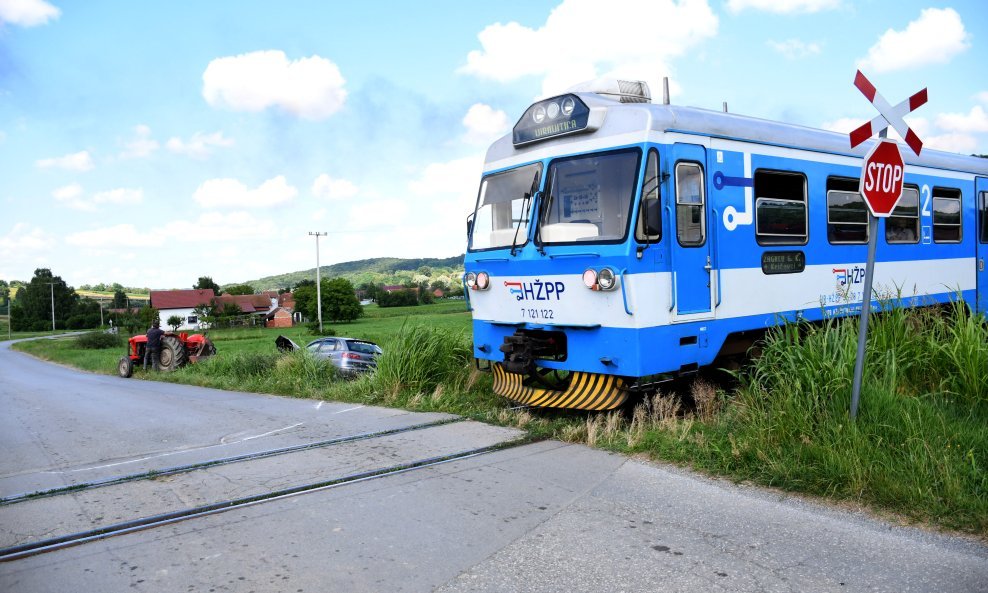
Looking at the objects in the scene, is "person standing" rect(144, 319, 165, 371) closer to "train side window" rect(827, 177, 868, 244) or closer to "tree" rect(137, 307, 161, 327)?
"train side window" rect(827, 177, 868, 244)

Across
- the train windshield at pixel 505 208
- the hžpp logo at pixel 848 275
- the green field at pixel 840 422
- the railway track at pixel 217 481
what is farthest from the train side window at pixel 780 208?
the railway track at pixel 217 481

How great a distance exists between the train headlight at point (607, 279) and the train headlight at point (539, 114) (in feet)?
7.30

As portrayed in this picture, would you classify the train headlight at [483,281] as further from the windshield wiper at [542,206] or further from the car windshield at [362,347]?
the car windshield at [362,347]

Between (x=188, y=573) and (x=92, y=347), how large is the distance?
7359 cm

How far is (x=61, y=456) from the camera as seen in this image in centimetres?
833

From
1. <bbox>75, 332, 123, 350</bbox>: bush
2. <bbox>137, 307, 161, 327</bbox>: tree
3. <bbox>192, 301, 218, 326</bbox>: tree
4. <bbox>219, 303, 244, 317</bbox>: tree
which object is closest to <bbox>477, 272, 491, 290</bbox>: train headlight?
<bbox>75, 332, 123, 350</bbox>: bush

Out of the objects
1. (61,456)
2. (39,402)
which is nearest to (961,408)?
(61,456)

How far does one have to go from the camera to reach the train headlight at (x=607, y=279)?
7438mm

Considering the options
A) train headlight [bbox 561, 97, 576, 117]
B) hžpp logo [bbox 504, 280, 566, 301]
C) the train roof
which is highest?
train headlight [bbox 561, 97, 576, 117]

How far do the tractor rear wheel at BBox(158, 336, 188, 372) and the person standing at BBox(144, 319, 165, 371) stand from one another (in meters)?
0.12

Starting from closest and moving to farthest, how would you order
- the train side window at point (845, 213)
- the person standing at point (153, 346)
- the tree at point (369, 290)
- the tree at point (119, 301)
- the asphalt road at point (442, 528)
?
the asphalt road at point (442, 528), the train side window at point (845, 213), the person standing at point (153, 346), the tree at point (369, 290), the tree at point (119, 301)

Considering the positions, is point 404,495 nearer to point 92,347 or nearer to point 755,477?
point 755,477

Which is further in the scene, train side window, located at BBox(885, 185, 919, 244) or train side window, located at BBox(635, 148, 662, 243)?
train side window, located at BBox(885, 185, 919, 244)

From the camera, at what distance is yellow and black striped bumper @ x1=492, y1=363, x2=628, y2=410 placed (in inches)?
310
